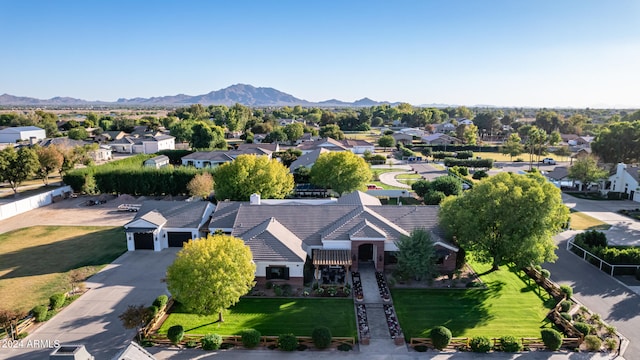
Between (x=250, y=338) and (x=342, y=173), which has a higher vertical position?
(x=342, y=173)

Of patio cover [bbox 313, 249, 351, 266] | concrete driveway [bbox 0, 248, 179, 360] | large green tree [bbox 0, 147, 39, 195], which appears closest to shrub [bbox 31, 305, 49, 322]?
concrete driveway [bbox 0, 248, 179, 360]

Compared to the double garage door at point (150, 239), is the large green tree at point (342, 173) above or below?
above

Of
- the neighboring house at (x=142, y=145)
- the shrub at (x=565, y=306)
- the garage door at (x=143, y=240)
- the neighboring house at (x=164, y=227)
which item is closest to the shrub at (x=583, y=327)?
the shrub at (x=565, y=306)

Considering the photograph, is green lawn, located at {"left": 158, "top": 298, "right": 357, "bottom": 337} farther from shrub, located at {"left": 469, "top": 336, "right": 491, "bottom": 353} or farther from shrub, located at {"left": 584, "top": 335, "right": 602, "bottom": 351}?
shrub, located at {"left": 584, "top": 335, "right": 602, "bottom": 351}

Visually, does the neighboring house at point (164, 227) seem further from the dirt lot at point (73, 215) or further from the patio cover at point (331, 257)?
the patio cover at point (331, 257)

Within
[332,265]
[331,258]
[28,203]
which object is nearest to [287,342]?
[332,265]

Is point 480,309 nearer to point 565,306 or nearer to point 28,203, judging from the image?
point 565,306

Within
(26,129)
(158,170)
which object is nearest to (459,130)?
(158,170)
